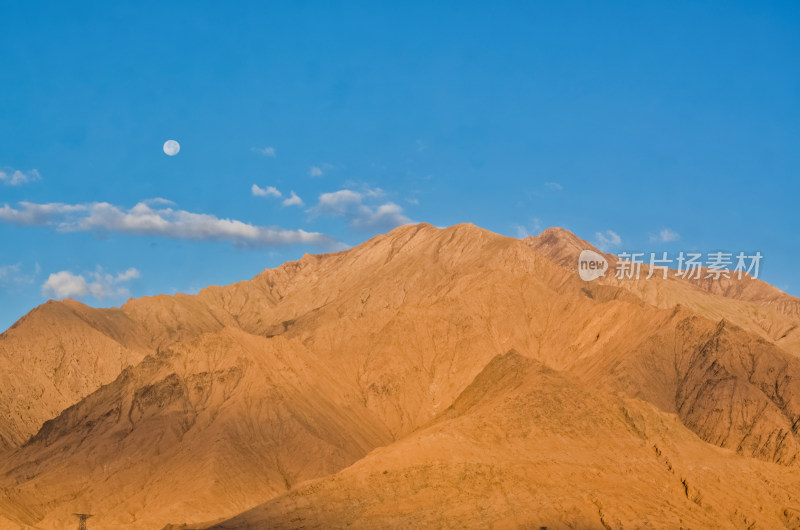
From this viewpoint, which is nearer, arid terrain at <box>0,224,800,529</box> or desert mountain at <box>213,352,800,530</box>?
desert mountain at <box>213,352,800,530</box>

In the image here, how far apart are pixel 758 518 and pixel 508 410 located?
26393mm

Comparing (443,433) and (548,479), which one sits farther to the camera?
(443,433)

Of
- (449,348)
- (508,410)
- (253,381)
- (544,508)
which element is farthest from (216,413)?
(544,508)

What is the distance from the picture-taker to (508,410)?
4609 inches

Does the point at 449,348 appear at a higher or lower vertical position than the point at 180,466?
higher

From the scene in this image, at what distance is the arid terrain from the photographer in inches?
4038

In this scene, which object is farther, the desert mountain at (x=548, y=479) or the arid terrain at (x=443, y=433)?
the arid terrain at (x=443, y=433)

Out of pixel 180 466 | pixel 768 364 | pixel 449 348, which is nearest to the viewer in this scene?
pixel 180 466

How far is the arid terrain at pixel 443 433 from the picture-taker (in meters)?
103

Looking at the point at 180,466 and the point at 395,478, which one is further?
the point at 180,466

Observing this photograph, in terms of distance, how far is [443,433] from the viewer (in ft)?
364

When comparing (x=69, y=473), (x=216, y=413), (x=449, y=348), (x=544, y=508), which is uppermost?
(x=449, y=348)

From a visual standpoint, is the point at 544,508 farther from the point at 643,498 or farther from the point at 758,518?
the point at 758,518

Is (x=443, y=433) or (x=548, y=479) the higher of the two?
(x=443, y=433)
